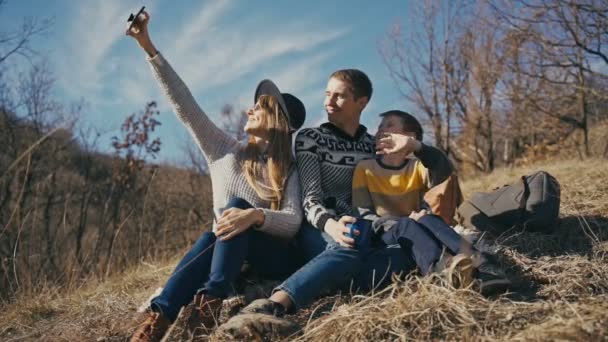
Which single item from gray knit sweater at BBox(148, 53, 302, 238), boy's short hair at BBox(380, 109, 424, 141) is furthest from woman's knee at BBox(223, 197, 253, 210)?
boy's short hair at BBox(380, 109, 424, 141)

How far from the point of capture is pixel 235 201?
7.25 ft

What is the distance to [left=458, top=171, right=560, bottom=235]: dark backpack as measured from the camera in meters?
2.58

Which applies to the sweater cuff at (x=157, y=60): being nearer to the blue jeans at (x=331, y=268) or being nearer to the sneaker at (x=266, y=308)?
the blue jeans at (x=331, y=268)

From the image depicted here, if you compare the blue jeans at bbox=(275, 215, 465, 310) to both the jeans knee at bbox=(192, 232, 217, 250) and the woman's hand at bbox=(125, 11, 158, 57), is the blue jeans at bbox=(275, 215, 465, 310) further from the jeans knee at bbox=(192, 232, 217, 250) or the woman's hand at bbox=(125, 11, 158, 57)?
the woman's hand at bbox=(125, 11, 158, 57)

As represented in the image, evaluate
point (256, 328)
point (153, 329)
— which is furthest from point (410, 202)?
point (153, 329)

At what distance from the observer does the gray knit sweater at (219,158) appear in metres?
2.36

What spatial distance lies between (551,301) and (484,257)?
0.90 ft

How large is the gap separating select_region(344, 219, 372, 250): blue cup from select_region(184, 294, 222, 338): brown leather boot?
0.62 m

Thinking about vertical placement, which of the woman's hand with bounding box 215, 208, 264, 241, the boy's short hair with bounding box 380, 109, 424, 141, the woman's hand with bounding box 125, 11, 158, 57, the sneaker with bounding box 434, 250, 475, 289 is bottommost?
the sneaker with bounding box 434, 250, 475, 289

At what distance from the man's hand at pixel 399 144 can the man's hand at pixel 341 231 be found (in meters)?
0.45

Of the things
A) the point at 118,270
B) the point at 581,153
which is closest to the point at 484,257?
the point at 118,270

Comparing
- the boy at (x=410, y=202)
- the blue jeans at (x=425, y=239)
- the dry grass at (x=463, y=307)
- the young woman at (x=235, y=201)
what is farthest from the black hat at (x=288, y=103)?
the dry grass at (x=463, y=307)

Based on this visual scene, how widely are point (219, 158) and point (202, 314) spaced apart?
2.86ft

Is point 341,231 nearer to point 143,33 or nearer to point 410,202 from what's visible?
point 410,202
